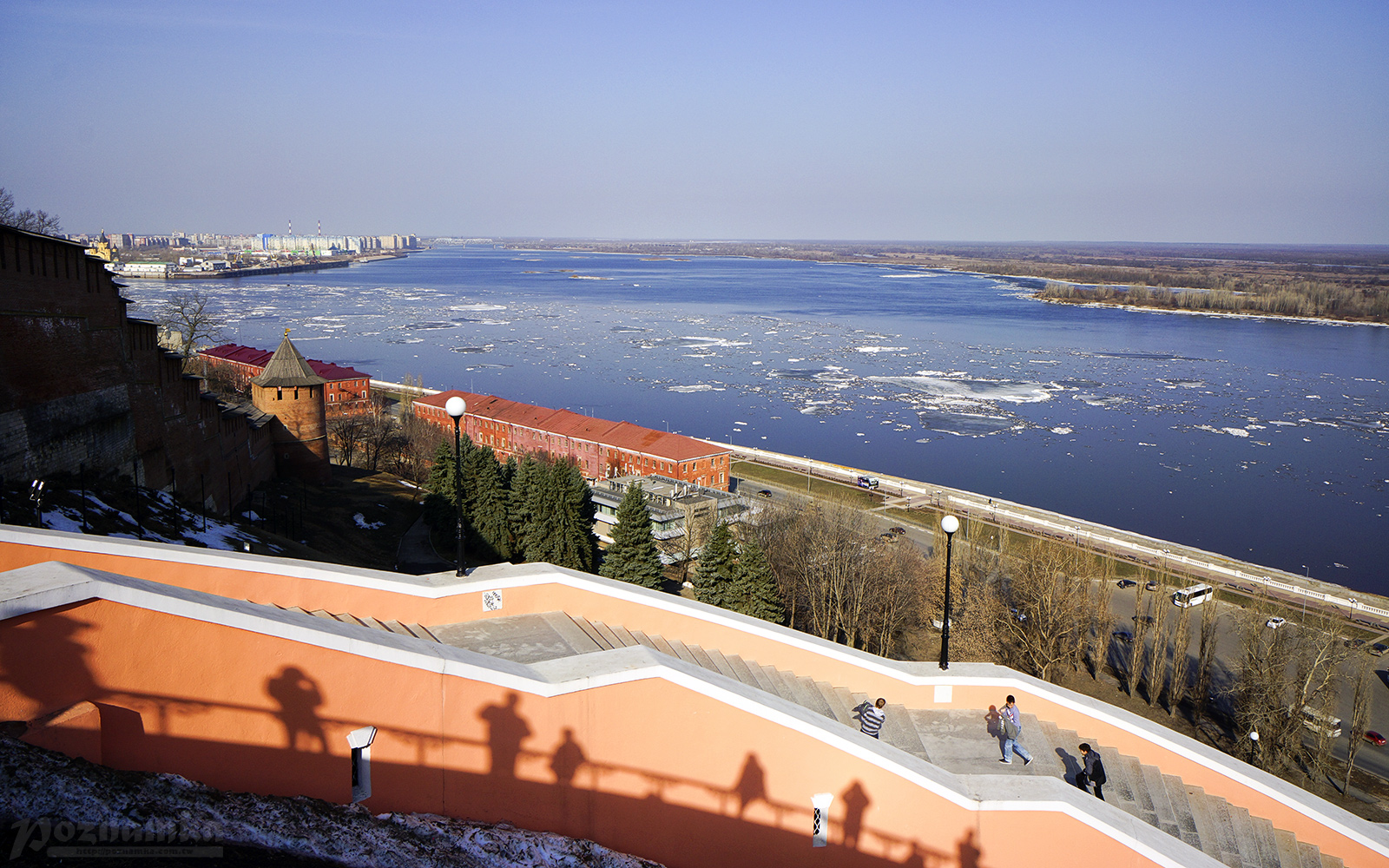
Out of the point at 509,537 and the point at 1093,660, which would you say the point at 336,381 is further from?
the point at 1093,660

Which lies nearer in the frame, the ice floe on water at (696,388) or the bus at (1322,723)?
the bus at (1322,723)

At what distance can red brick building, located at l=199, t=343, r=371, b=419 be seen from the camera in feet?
124

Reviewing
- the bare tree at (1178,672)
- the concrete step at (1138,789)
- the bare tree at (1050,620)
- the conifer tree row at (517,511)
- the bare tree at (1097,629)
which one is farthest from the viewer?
the bare tree at (1097,629)

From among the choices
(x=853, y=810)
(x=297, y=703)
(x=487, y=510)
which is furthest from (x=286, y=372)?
(x=853, y=810)

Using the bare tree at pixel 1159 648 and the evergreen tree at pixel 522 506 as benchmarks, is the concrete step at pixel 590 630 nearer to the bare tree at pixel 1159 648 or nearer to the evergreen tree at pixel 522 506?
the evergreen tree at pixel 522 506

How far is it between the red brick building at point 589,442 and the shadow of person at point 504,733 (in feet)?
82.1

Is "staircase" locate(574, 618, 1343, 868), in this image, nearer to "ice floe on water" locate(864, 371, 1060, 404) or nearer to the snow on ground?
the snow on ground

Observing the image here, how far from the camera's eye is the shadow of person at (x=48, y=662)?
11.5 ft

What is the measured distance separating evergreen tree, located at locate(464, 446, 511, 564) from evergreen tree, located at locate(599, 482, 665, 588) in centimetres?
337

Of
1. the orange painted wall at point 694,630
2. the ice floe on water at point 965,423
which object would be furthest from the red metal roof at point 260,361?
the orange painted wall at point 694,630

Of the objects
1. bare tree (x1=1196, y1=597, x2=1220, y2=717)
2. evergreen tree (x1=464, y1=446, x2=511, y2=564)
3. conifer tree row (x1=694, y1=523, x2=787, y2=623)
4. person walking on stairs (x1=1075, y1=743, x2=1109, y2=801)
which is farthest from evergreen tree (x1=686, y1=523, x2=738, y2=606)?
person walking on stairs (x1=1075, y1=743, x2=1109, y2=801)

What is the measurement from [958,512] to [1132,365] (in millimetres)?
32624

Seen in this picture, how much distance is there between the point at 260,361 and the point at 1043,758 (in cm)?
4255

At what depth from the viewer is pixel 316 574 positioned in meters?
5.41
